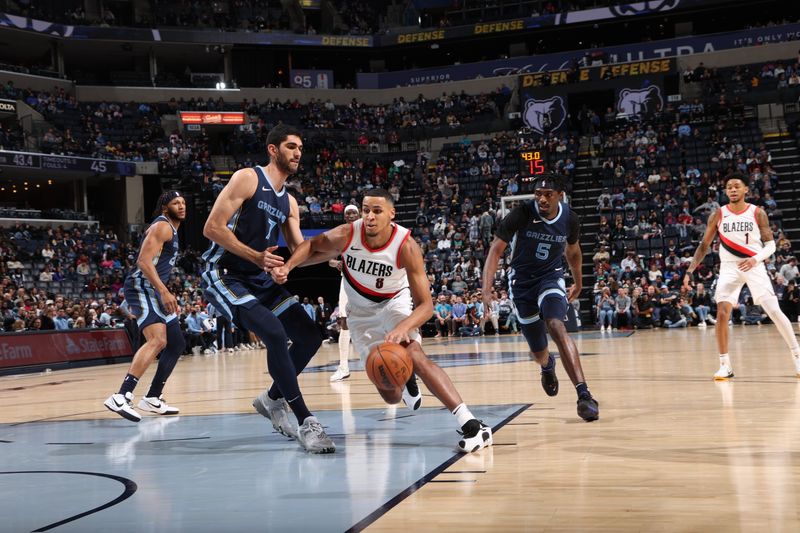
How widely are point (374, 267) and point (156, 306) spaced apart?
336 cm

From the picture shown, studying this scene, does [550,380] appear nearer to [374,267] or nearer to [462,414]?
[462,414]

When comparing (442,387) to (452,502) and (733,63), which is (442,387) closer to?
(452,502)

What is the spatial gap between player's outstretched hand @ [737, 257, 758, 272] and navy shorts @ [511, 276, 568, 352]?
2732mm

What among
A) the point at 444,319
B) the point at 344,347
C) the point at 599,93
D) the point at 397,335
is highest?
the point at 599,93

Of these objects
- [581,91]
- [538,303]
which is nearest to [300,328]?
[538,303]

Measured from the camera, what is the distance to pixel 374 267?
224 inches

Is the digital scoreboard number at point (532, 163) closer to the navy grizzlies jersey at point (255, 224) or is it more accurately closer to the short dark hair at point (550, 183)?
the short dark hair at point (550, 183)

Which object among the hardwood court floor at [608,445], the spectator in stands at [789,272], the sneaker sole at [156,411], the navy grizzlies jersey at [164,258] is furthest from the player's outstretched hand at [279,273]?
the spectator in stands at [789,272]

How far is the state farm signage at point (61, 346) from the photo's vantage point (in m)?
16.7

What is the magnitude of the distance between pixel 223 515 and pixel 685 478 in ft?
7.14

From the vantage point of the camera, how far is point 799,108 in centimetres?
3153

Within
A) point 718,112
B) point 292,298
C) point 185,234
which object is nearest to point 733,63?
point 718,112

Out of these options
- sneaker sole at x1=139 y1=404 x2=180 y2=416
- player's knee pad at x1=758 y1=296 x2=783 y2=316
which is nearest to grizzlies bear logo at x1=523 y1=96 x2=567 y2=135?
player's knee pad at x1=758 y1=296 x2=783 y2=316

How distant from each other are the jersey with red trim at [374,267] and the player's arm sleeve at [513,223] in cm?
143
